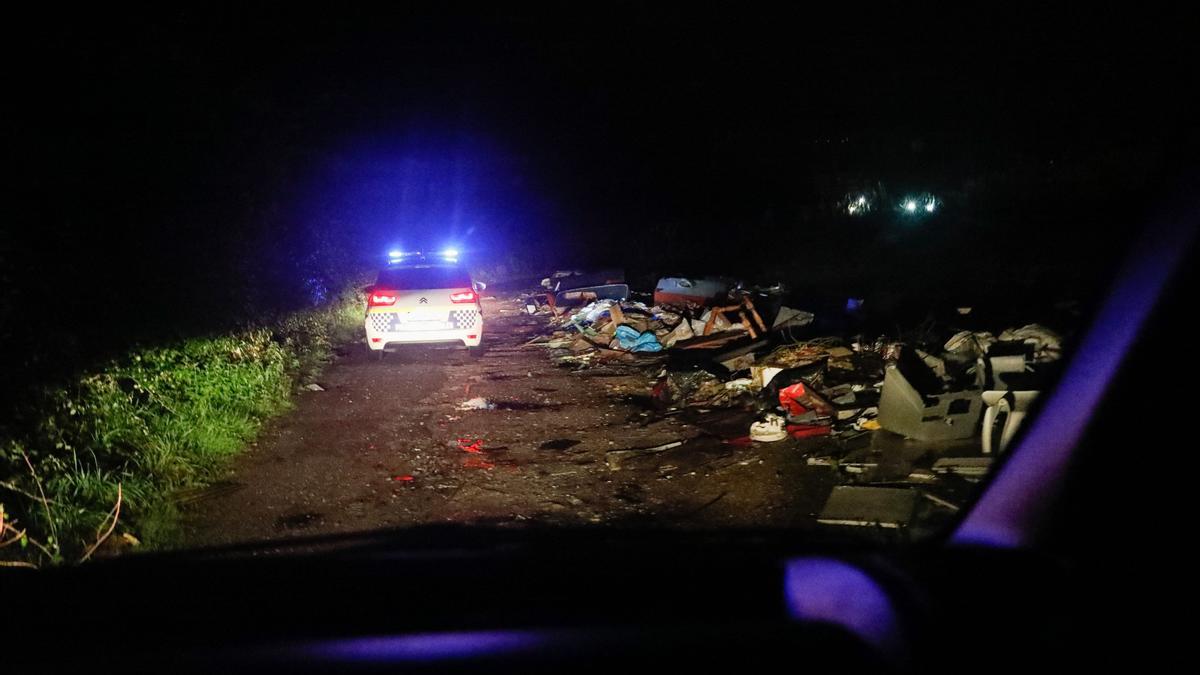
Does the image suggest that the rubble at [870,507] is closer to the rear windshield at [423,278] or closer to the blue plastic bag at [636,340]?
the blue plastic bag at [636,340]

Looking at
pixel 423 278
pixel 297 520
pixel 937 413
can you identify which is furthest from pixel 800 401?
pixel 423 278

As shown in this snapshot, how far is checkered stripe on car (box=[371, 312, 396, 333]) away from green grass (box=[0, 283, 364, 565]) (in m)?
1.58

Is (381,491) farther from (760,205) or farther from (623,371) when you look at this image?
(760,205)

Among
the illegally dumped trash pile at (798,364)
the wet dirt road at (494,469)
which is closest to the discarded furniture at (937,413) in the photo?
the illegally dumped trash pile at (798,364)

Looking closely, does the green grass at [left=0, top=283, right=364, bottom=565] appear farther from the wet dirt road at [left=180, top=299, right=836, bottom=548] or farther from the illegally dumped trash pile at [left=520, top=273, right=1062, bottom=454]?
the illegally dumped trash pile at [left=520, top=273, right=1062, bottom=454]

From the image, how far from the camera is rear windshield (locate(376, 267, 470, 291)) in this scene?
10.7m

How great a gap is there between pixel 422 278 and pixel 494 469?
4.98 meters

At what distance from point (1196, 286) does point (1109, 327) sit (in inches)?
8.2

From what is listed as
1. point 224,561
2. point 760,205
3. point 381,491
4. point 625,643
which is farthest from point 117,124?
point 760,205

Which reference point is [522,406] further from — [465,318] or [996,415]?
[996,415]

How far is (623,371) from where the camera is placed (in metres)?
10.6

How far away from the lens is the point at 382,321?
10.7 meters

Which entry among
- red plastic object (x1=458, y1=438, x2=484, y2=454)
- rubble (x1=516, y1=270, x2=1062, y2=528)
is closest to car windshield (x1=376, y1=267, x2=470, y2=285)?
rubble (x1=516, y1=270, x2=1062, y2=528)

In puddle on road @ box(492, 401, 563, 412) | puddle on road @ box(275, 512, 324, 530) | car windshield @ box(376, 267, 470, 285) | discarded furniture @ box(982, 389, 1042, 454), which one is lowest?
puddle on road @ box(275, 512, 324, 530)
